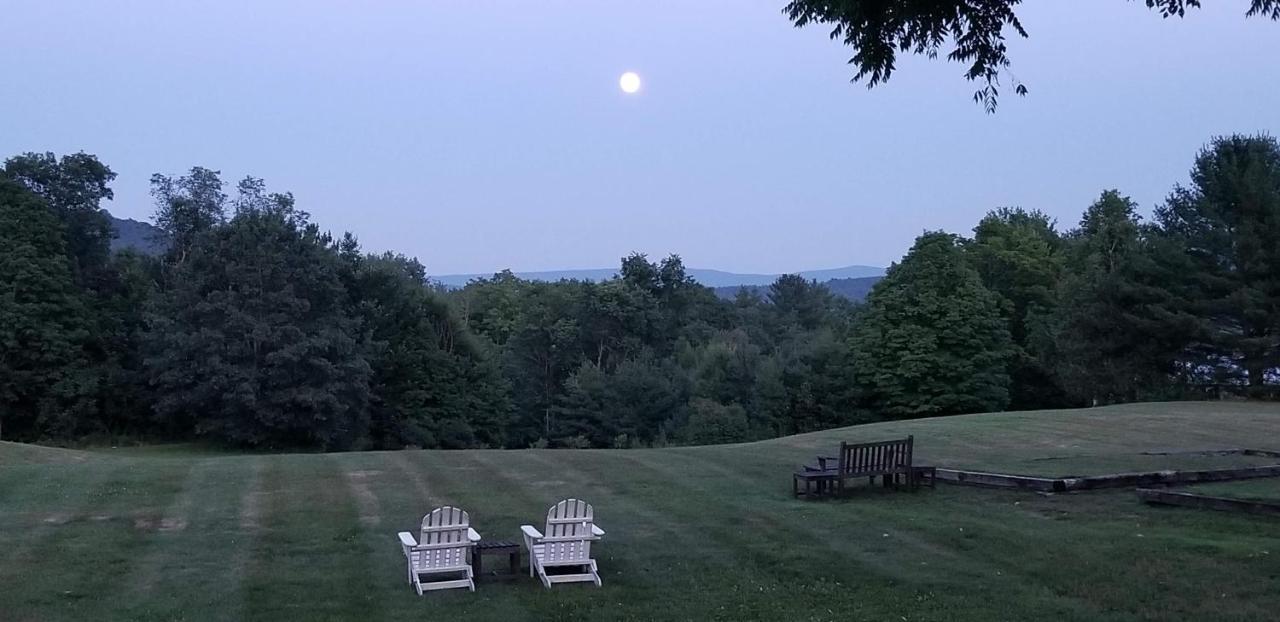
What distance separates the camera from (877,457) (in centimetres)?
1625

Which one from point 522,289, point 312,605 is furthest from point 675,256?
point 312,605

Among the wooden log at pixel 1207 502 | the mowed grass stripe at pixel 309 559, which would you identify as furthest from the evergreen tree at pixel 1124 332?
the mowed grass stripe at pixel 309 559

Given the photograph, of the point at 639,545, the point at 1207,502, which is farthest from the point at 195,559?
the point at 1207,502

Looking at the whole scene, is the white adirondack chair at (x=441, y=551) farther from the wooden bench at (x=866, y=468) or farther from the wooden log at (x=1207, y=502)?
the wooden log at (x=1207, y=502)

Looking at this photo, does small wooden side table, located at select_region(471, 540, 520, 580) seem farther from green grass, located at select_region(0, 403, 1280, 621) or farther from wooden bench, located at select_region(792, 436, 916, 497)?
wooden bench, located at select_region(792, 436, 916, 497)

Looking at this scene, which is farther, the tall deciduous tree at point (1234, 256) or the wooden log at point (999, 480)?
the tall deciduous tree at point (1234, 256)

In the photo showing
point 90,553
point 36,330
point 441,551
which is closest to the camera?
point 441,551

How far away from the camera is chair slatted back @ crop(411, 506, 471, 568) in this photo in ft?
33.8

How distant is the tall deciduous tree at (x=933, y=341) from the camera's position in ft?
181

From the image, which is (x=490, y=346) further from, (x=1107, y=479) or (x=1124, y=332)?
(x=1107, y=479)

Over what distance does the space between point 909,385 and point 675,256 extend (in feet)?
143

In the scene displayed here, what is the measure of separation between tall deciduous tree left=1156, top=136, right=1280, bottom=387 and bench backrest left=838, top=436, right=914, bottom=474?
101 ft

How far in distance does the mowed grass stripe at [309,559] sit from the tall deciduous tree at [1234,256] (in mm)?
37531

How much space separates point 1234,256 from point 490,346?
46.7 meters
